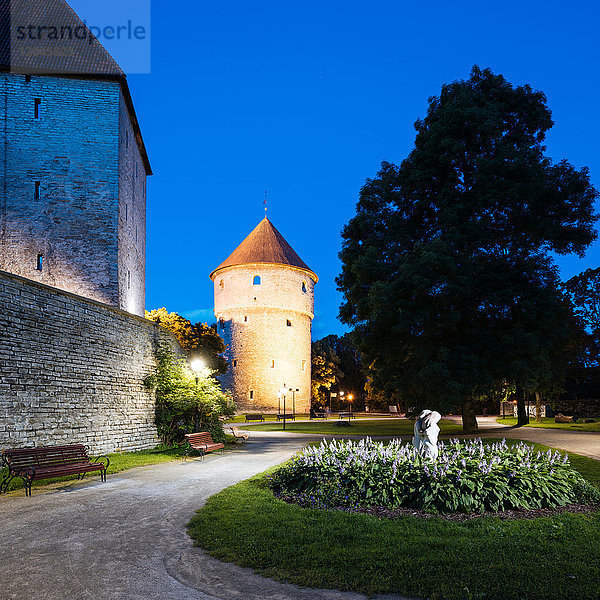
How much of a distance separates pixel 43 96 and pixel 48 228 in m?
5.62

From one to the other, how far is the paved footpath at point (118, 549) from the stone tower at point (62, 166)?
40.2 ft

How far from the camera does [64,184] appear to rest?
67.0 feet

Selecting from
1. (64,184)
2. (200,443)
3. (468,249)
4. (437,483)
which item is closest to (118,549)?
(437,483)

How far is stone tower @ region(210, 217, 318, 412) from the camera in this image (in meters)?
47.7

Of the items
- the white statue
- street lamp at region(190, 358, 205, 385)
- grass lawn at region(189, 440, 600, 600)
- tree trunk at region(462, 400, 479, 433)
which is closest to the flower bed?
the white statue

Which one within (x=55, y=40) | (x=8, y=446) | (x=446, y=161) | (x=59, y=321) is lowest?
(x=8, y=446)

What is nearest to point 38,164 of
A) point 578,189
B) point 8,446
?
point 8,446

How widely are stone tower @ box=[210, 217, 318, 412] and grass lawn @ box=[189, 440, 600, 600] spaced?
4064 cm

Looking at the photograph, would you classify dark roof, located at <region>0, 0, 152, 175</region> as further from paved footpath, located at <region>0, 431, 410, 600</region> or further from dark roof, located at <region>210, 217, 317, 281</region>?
dark roof, located at <region>210, 217, 317, 281</region>

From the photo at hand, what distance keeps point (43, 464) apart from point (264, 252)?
40.2 meters

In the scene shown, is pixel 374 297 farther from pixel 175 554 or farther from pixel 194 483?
pixel 175 554

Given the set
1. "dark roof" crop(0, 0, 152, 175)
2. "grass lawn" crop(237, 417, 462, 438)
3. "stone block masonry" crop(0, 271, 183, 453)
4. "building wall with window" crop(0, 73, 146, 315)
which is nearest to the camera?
"stone block masonry" crop(0, 271, 183, 453)

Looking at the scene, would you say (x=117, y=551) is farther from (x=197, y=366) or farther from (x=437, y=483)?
(x=197, y=366)

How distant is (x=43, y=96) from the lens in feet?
68.6
